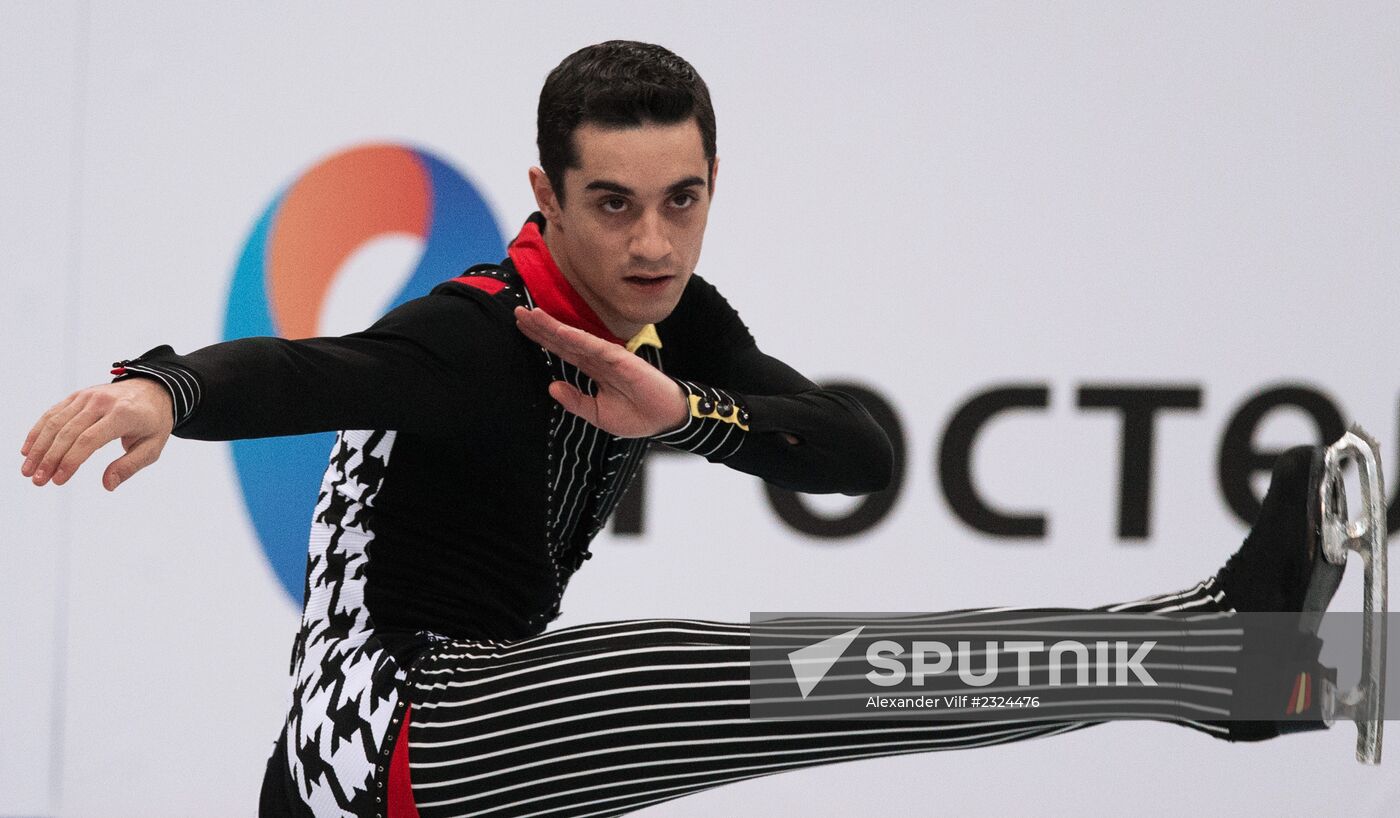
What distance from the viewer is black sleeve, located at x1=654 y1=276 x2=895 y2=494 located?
176cm

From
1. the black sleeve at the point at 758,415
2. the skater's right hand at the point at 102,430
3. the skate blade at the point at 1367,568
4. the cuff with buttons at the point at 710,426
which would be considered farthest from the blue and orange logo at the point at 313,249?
the skate blade at the point at 1367,568

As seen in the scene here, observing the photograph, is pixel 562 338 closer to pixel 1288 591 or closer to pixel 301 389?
pixel 301 389

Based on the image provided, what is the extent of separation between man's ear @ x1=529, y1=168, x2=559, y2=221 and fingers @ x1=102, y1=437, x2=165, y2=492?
2.16ft

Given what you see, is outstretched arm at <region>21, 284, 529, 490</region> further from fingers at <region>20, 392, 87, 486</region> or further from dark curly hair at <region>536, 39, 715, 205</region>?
dark curly hair at <region>536, 39, 715, 205</region>

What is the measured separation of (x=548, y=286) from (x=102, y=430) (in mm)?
647

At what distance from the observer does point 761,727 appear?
164cm

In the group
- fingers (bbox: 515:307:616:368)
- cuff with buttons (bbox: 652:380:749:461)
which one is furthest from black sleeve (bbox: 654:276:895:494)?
fingers (bbox: 515:307:616:368)

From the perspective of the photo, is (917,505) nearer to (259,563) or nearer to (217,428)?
(259,563)

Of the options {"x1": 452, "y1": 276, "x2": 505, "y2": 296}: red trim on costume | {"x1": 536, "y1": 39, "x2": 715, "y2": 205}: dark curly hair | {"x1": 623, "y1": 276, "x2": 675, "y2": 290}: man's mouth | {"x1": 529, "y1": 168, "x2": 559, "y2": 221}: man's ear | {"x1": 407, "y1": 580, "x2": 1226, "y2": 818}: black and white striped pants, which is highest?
{"x1": 536, "y1": 39, "x2": 715, "y2": 205}: dark curly hair

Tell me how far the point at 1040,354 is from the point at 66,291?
2.32 meters

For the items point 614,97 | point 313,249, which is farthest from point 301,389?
point 313,249

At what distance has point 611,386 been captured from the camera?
1.68 meters

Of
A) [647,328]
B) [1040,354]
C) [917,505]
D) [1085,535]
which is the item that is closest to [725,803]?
[917,505]

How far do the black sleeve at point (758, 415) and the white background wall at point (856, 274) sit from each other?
134cm
